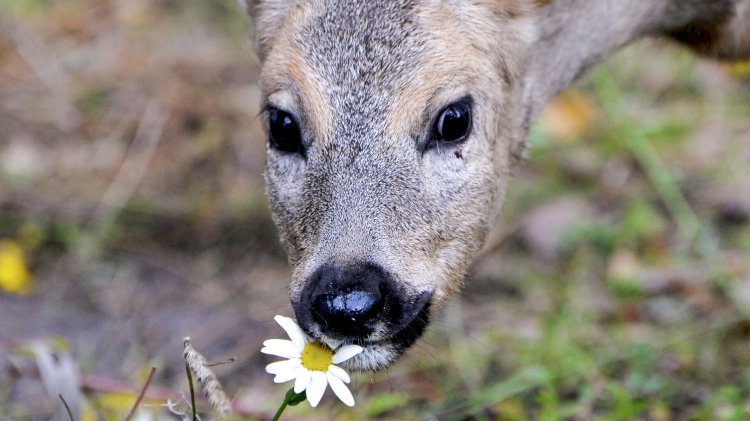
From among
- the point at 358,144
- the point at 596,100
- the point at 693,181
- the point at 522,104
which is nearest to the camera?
the point at 358,144

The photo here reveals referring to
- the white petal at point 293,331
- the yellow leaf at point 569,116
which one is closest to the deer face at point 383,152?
the white petal at point 293,331

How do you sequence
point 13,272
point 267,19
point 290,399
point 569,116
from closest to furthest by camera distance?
point 290,399, point 267,19, point 13,272, point 569,116

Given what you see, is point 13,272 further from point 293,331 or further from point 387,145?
point 293,331

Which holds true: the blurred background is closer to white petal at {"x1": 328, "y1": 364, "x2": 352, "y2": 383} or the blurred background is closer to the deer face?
the deer face

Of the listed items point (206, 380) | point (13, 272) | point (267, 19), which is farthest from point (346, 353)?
point (13, 272)

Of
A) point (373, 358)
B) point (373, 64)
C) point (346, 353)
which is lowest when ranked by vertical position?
point (373, 358)

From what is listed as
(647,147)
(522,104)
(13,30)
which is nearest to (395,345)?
(522,104)

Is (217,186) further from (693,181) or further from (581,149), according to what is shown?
(693,181)

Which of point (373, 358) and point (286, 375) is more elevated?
point (286, 375)
